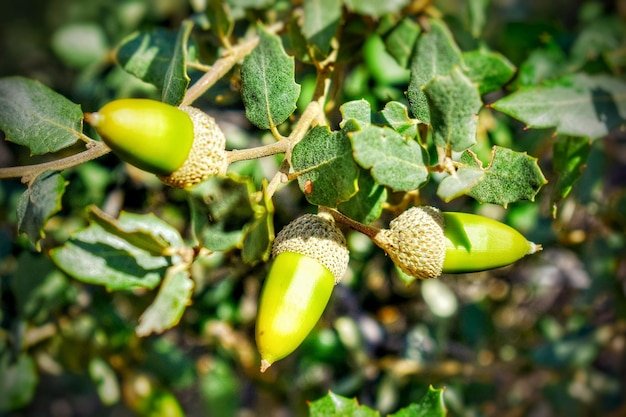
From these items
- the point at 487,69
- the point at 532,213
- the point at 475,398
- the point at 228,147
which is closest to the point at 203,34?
the point at 228,147

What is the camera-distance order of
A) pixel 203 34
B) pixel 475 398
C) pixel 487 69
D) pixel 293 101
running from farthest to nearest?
pixel 475 398 → pixel 203 34 → pixel 487 69 → pixel 293 101

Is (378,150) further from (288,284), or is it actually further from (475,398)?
(475,398)

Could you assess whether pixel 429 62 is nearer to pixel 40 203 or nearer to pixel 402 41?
pixel 402 41

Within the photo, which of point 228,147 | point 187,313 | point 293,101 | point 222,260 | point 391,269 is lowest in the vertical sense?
point 187,313

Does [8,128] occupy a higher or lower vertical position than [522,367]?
higher

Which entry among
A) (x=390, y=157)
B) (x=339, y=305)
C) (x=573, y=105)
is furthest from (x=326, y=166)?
(x=339, y=305)

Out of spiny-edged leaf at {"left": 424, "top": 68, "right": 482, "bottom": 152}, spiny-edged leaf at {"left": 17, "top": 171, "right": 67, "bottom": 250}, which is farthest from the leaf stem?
spiny-edged leaf at {"left": 424, "top": 68, "right": 482, "bottom": 152}

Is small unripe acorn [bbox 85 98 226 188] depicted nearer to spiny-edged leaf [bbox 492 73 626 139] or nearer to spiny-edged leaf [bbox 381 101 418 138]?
spiny-edged leaf [bbox 381 101 418 138]
